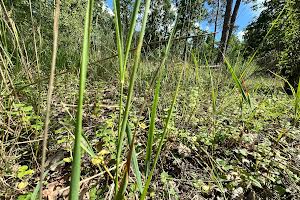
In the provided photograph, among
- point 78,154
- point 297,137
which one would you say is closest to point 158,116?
point 297,137

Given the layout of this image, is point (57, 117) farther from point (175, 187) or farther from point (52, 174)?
point (175, 187)

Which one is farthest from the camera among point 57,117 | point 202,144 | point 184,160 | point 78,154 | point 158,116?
point 158,116

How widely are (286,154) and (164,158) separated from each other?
2.26 ft

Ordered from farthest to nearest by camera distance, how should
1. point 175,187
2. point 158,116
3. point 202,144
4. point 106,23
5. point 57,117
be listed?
1. point 106,23
2. point 158,116
3. point 57,117
4. point 202,144
5. point 175,187

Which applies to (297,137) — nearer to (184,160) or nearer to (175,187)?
(184,160)

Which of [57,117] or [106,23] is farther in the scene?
[106,23]

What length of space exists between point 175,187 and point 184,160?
166 millimetres

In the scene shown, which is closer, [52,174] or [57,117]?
[52,174]

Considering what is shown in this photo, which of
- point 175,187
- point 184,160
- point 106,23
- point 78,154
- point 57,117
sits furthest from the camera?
point 106,23

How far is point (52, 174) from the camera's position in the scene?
3.05 ft

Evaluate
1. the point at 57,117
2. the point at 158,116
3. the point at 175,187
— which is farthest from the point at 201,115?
the point at 57,117

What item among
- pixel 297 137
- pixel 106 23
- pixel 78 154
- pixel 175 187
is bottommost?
pixel 175 187

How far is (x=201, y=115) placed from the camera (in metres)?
1.60

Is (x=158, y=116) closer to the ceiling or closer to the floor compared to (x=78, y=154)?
closer to the floor
